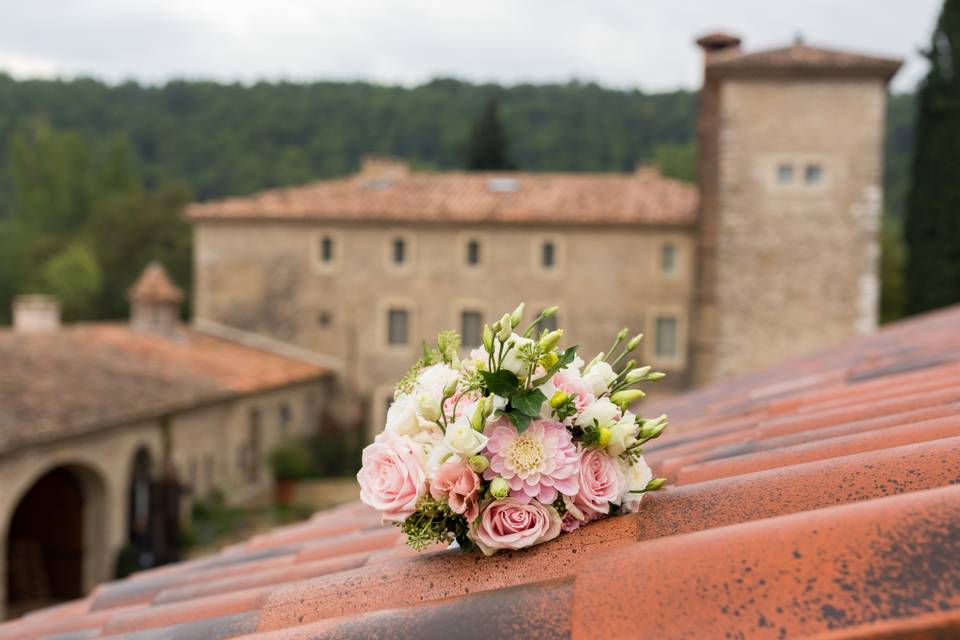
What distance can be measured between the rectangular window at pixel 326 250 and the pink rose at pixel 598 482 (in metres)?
23.7

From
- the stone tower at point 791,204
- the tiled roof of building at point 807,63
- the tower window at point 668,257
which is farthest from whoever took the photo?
the tower window at point 668,257

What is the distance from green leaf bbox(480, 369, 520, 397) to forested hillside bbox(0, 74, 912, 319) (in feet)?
127

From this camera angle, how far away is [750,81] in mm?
20922

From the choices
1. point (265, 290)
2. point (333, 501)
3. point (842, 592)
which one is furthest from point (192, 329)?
point (842, 592)

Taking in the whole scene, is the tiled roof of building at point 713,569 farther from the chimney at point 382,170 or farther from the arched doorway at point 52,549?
the chimney at point 382,170

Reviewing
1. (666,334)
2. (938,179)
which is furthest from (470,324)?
(938,179)

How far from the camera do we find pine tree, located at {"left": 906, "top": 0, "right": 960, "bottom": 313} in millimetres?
21000

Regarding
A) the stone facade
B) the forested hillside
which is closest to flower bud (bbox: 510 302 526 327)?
the stone facade

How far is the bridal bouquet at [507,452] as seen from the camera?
1785 mm

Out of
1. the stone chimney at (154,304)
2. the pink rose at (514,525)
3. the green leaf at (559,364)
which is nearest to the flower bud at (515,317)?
the green leaf at (559,364)

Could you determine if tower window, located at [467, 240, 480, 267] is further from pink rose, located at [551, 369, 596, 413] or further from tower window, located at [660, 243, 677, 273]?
pink rose, located at [551, 369, 596, 413]

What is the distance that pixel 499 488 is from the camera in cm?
175

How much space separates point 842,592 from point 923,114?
75.8 ft

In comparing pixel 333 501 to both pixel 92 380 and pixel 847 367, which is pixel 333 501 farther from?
pixel 847 367
